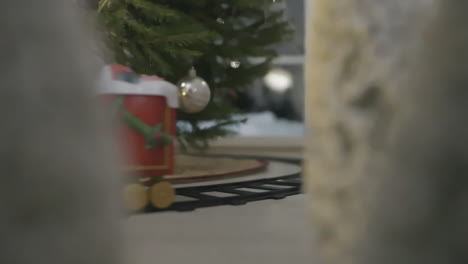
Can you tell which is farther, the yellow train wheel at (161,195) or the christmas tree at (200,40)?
the christmas tree at (200,40)

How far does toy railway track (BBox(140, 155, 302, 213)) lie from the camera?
846mm

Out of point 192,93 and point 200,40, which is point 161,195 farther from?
point 200,40

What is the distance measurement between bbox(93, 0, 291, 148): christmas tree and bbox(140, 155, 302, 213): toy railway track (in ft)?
1.18

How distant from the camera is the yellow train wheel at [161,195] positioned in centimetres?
82

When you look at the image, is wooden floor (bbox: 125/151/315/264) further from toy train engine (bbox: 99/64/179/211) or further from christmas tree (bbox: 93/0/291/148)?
christmas tree (bbox: 93/0/291/148)

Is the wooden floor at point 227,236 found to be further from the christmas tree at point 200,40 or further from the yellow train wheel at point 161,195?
the christmas tree at point 200,40

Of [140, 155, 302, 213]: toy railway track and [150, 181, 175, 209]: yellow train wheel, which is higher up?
[150, 181, 175, 209]: yellow train wheel

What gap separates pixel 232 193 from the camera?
3.16 feet

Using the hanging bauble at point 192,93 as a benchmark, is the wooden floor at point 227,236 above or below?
below

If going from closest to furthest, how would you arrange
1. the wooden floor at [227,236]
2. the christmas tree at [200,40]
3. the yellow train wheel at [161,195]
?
1. the wooden floor at [227,236]
2. the yellow train wheel at [161,195]
3. the christmas tree at [200,40]

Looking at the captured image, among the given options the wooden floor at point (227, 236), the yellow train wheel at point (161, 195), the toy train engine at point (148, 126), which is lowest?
the wooden floor at point (227, 236)

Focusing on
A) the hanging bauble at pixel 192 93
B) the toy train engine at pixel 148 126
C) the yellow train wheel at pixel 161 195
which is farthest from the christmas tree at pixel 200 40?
the yellow train wheel at pixel 161 195

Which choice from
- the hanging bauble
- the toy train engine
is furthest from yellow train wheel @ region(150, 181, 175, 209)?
the hanging bauble

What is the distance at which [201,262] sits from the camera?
0.53 meters
